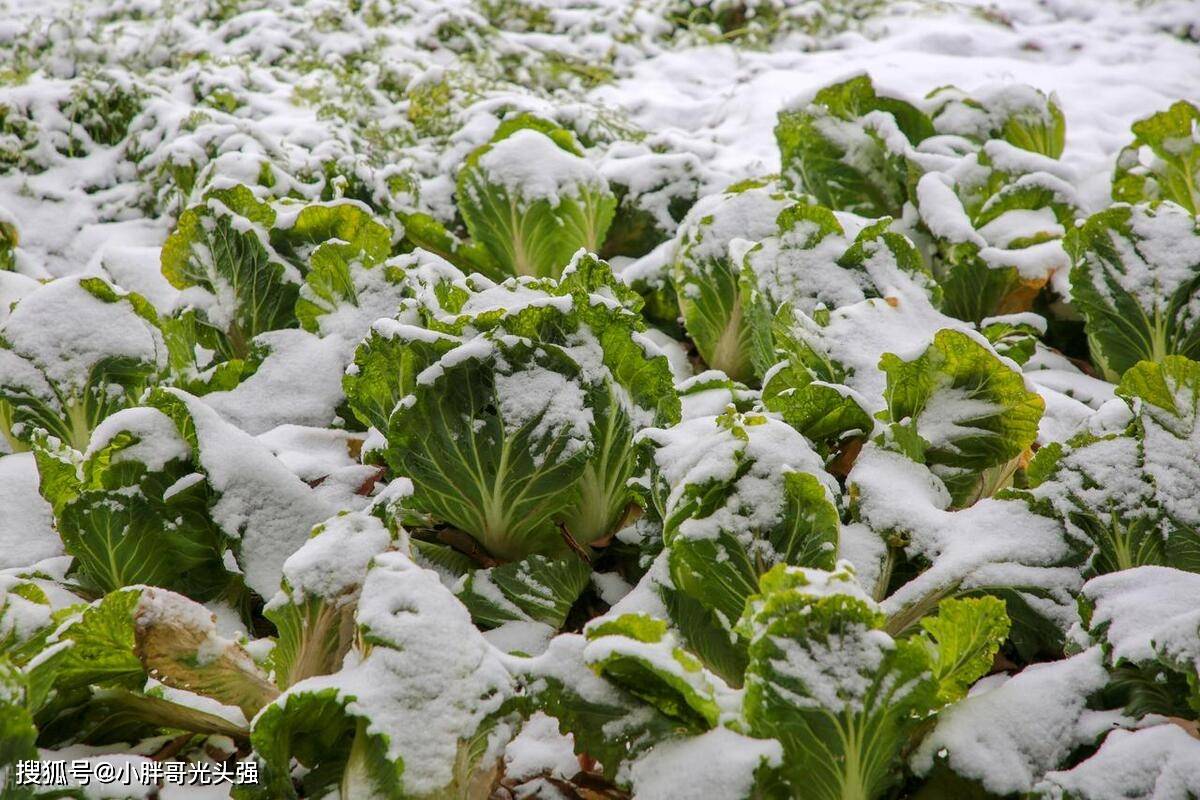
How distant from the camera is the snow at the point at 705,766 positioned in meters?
0.99

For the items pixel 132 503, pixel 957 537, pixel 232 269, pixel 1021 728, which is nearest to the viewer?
pixel 1021 728

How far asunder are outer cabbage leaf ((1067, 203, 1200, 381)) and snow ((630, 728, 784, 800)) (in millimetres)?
1216

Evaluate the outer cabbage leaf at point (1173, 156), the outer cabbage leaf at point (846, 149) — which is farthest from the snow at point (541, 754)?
the outer cabbage leaf at point (1173, 156)

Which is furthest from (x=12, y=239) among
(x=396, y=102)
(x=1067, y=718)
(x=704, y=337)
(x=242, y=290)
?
(x=1067, y=718)

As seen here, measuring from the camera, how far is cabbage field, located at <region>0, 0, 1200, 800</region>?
1.05m

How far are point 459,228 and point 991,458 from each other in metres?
1.70

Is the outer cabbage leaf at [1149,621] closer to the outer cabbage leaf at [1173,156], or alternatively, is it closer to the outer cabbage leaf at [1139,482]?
the outer cabbage leaf at [1139,482]

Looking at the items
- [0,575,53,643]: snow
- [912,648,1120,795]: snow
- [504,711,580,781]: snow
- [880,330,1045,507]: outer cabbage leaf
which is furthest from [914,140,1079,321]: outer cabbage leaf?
[0,575,53,643]: snow

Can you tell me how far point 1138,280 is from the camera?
1715mm

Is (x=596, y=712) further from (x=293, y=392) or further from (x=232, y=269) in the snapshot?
(x=232, y=269)

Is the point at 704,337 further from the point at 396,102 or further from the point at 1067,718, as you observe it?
the point at 396,102

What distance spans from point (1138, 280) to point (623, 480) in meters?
1.06

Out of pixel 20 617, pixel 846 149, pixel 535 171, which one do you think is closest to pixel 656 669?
pixel 20 617

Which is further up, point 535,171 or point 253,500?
point 535,171
